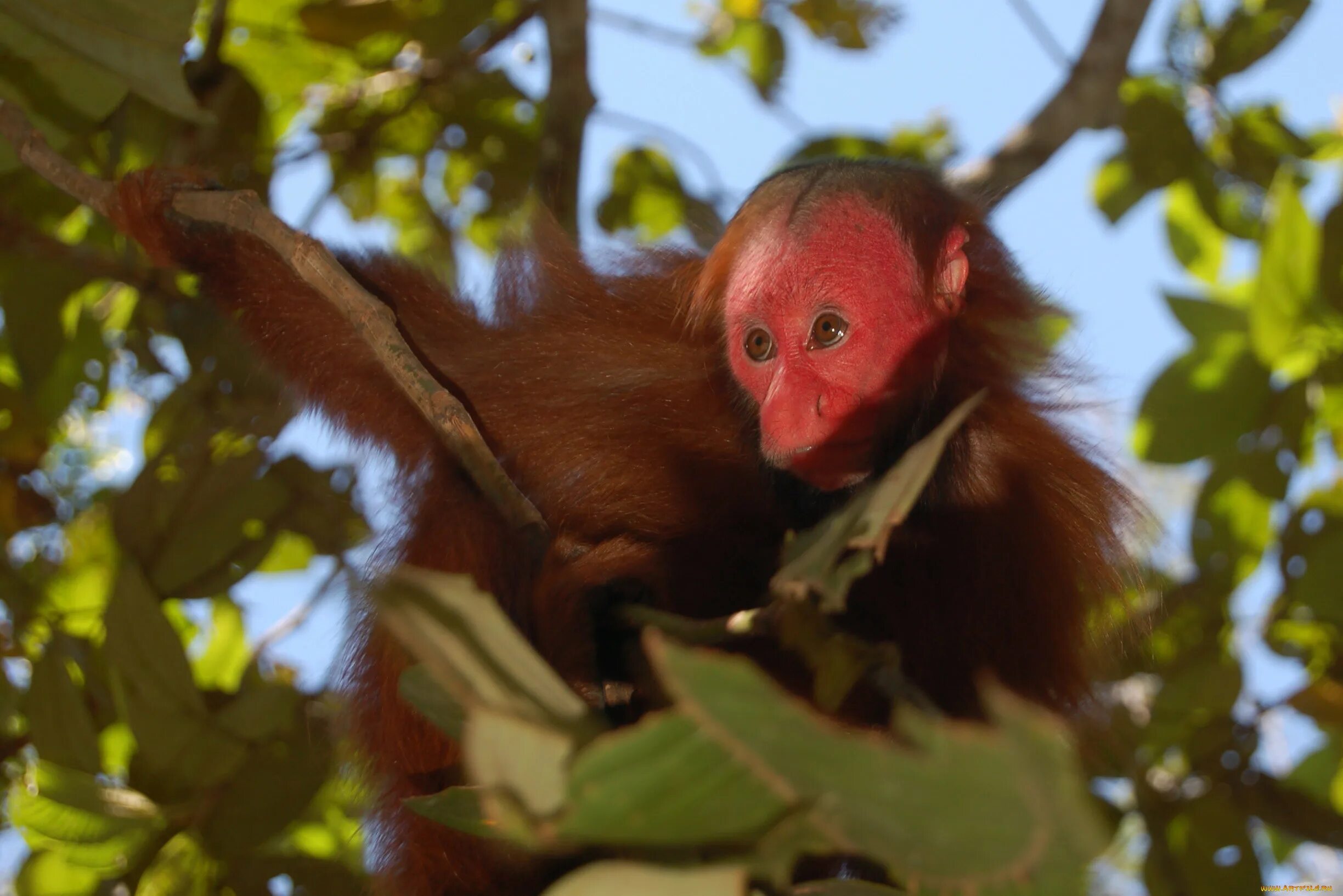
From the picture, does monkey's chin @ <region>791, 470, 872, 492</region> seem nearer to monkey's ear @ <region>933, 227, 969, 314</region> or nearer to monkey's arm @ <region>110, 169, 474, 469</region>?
monkey's ear @ <region>933, 227, 969, 314</region>

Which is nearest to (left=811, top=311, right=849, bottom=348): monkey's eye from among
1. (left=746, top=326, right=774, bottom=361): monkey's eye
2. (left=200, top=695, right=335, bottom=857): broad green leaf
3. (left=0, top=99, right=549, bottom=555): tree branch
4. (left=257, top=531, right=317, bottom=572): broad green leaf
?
(left=746, top=326, right=774, bottom=361): monkey's eye

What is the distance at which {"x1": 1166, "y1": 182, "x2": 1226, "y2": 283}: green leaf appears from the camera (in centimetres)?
466

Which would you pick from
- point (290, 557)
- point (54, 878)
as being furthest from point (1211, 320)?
point (54, 878)

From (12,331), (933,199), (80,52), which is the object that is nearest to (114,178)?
(12,331)

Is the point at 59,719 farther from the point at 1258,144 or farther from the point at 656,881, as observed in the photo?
the point at 1258,144

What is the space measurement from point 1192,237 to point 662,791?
4.48m

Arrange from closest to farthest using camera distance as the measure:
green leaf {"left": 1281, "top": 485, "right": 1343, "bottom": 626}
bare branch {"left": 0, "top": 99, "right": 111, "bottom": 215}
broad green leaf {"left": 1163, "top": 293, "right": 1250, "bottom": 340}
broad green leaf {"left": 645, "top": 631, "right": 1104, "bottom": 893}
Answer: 1. broad green leaf {"left": 645, "top": 631, "right": 1104, "bottom": 893}
2. bare branch {"left": 0, "top": 99, "right": 111, "bottom": 215}
3. green leaf {"left": 1281, "top": 485, "right": 1343, "bottom": 626}
4. broad green leaf {"left": 1163, "top": 293, "right": 1250, "bottom": 340}

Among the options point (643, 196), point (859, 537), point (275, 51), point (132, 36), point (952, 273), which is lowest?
point (643, 196)

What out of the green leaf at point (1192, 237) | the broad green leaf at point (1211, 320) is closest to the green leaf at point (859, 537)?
the broad green leaf at point (1211, 320)

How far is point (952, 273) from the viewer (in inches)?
115

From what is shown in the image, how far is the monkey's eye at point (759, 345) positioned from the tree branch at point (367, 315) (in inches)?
34.1

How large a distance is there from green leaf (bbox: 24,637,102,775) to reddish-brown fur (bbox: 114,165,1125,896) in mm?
597

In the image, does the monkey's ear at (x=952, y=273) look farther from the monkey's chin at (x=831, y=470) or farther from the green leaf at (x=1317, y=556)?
the green leaf at (x=1317, y=556)

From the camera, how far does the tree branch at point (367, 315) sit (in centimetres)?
202
